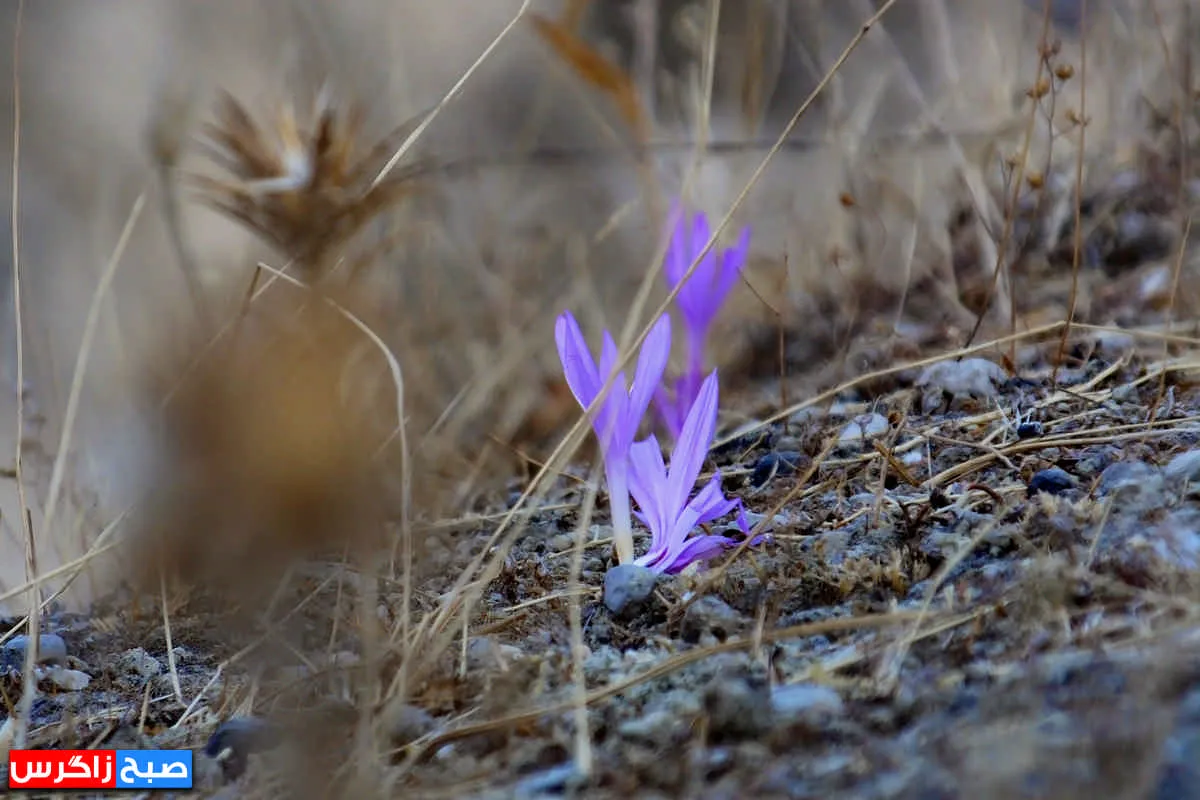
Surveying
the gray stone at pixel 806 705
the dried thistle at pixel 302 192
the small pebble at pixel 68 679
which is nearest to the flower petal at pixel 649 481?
the gray stone at pixel 806 705

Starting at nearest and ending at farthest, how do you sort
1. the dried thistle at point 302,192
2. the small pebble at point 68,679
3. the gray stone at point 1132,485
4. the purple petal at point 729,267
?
the dried thistle at point 302,192, the gray stone at point 1132,485, the small pebble at point 68,679, the purple petal at point 729,267

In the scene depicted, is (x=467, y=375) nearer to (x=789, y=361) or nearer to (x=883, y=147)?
(x=789, y=361)

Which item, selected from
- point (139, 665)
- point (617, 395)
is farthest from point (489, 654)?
point (139, 665)

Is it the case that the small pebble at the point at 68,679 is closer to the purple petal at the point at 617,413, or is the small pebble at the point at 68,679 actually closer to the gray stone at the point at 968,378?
the purple petal at the point at 617,413

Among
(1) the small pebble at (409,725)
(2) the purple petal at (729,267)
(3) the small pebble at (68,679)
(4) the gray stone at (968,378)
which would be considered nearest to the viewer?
(1) the small pebble at (409,725)

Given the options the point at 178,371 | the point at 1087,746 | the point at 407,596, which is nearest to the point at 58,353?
the point at 407,596

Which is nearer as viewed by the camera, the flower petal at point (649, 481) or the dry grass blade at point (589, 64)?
the flower petal at point (649, 481)

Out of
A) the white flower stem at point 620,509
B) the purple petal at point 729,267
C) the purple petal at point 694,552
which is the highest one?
the purple petal at point 729,267
